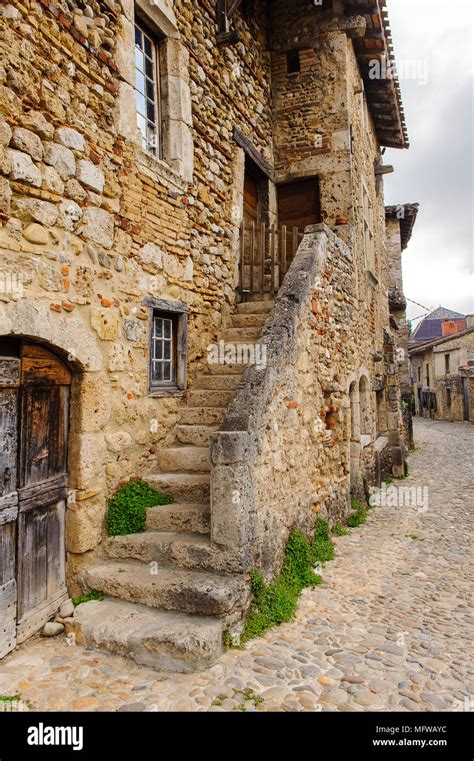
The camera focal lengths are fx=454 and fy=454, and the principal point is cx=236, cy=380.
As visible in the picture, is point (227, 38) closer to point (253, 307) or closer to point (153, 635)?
point (253, 307)

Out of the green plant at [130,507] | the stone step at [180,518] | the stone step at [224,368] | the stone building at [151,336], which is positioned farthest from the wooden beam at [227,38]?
the stone step at [180,518]

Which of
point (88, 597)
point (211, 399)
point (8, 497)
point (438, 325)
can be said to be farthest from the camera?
point (438, 325)

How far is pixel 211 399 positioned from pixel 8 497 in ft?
7.46

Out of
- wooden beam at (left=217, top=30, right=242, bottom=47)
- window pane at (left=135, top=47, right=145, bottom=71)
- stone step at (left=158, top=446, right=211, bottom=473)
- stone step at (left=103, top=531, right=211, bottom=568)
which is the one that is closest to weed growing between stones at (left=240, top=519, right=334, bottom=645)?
stone step at (left=103, top=531, right=211, bottom=568)

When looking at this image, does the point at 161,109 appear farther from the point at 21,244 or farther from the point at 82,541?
the point at 82,541

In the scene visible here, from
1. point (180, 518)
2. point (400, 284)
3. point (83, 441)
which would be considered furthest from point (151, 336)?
point (400, 284)

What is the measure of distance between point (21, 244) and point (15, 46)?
4.13ft

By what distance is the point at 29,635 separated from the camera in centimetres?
307

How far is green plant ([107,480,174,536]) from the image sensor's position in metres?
3.72

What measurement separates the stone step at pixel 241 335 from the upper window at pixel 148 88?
2.07m

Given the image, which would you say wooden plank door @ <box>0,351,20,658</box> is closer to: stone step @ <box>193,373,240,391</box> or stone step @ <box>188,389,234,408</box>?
stone step @ <box>188,389,234,408</box>

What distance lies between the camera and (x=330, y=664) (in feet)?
9.45
